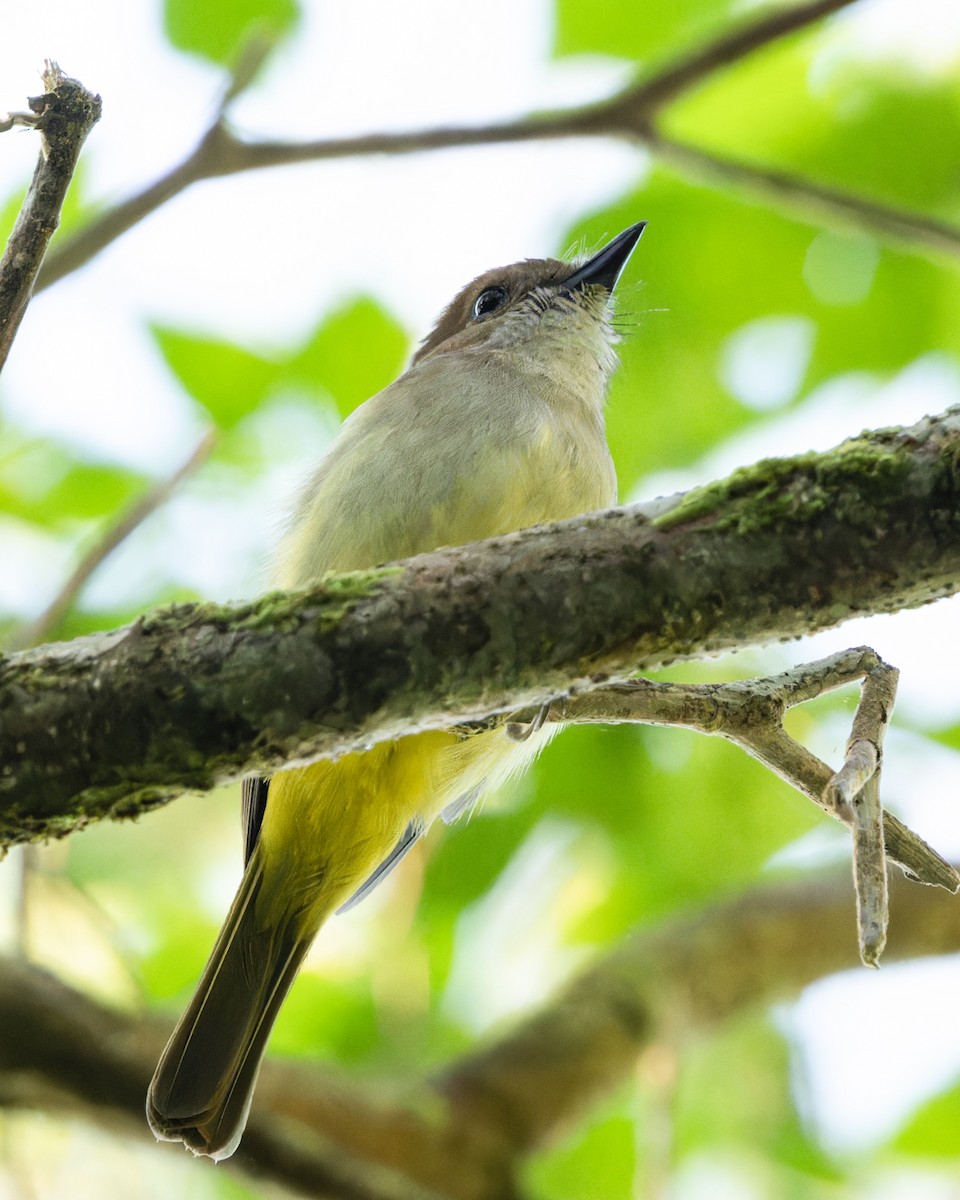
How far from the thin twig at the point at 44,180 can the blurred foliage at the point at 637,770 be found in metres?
2.36

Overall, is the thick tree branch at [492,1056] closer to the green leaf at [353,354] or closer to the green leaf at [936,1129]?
the green leaf at [936,1129]

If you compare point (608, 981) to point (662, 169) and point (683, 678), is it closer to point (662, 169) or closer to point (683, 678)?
point (683, 678)

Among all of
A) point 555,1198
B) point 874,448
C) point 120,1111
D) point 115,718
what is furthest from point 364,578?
point 555,1198

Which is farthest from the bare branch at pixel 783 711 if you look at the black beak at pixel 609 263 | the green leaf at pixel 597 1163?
the green leaf at pixel 597 1163

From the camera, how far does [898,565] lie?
6.31ft

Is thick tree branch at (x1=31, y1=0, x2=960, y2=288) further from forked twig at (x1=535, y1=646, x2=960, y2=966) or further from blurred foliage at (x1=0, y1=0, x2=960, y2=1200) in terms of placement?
forked twig at (x1=535, y1=646, x2=960, y2=966)

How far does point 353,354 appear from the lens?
17.0ft

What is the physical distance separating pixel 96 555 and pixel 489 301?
174 centimetres

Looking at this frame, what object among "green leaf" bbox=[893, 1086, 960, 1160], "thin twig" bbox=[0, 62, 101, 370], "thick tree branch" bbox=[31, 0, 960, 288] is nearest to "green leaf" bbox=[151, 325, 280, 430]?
"thick tree branch" bbox=[31, 0, 960, 288]

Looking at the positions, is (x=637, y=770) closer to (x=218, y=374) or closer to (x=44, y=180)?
(x=218, y=374)

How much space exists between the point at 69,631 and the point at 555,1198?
2.94m

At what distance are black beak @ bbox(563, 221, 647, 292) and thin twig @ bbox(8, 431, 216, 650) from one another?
1493 millimetres

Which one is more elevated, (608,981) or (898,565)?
(608,981)

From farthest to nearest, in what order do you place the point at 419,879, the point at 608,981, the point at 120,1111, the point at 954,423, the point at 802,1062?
the point at 802,1062
the point at 419,879
the point at 608,981
the point at 120,1111
the point at 954,423
